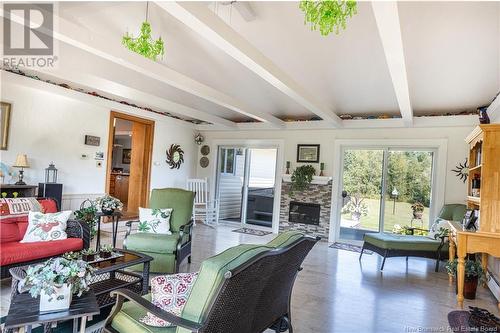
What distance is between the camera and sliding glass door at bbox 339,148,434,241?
5.67m

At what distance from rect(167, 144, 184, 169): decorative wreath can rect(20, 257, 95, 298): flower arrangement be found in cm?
546

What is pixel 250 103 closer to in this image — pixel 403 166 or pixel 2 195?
pixel 403 166

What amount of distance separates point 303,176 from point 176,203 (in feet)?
10.5

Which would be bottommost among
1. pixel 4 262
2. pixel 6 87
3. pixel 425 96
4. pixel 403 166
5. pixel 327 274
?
pixel 327 274

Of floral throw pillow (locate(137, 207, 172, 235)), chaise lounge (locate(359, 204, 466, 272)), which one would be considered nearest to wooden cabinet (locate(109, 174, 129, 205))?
floral throw pillow (locate(137, 207, 172, 235))

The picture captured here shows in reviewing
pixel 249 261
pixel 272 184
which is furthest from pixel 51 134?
pixel 249 261

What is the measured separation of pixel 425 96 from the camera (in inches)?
187

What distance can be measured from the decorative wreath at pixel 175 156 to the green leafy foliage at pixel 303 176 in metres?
2.83

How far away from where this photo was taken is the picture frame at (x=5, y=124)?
14.3 feet

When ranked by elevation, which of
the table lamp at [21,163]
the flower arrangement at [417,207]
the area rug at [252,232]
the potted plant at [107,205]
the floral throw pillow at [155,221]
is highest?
the table lamp at [21,163]

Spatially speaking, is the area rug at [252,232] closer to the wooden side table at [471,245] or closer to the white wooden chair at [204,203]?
the white wooden chair at [204,203]

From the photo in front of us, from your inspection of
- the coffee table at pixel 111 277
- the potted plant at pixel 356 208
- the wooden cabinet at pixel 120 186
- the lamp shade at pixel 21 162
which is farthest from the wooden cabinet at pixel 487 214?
the wooden cabinet at pixel 120 186

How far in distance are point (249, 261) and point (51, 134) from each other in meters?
4.93

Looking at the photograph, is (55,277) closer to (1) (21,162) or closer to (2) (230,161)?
(1) (21,162)
